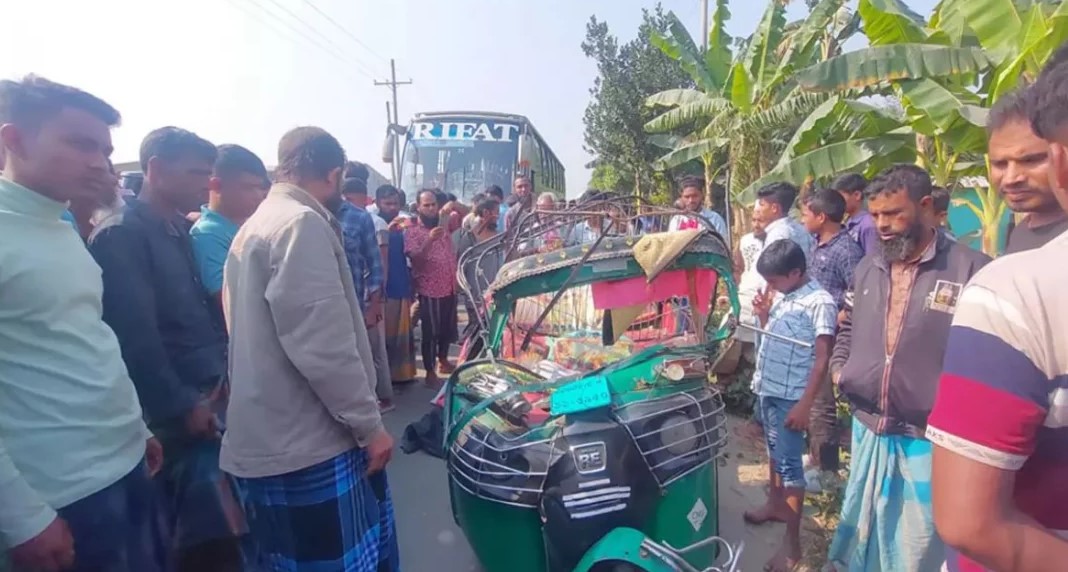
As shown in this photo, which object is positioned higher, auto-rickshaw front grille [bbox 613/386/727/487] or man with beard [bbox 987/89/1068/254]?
man with beard [bbox 987/89/1068/254]

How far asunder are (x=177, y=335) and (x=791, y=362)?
8.93ft

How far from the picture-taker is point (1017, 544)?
0.94m

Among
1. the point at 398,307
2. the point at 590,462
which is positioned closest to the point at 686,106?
the point at 398,307

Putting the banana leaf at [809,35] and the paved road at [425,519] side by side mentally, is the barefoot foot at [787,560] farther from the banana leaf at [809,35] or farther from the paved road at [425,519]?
the banana leaf at [809,35]

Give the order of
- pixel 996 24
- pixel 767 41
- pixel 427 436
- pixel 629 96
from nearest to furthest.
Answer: pixel 427 436 → pixel 996 24 → pixel 767 41 → pixel 629 96

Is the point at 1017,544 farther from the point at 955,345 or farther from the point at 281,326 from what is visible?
the point at 281,326

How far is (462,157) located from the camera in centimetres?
1136

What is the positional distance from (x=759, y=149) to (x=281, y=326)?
396 inches

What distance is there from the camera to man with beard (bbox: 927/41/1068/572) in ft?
2.97

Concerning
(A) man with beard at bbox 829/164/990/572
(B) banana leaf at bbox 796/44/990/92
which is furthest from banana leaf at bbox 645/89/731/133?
(A) man with beard at bbox 829/164/990/572

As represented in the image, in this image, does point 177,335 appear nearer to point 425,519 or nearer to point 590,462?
point 590,462

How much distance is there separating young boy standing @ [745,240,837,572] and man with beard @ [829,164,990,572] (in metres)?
0.39

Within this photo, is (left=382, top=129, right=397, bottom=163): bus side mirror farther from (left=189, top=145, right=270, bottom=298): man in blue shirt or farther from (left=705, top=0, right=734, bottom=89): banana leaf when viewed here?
(left=189, top=145, right=270, bottom=298): man in blue shirt

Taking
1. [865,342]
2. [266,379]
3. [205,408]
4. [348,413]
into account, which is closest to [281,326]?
[266,379]
